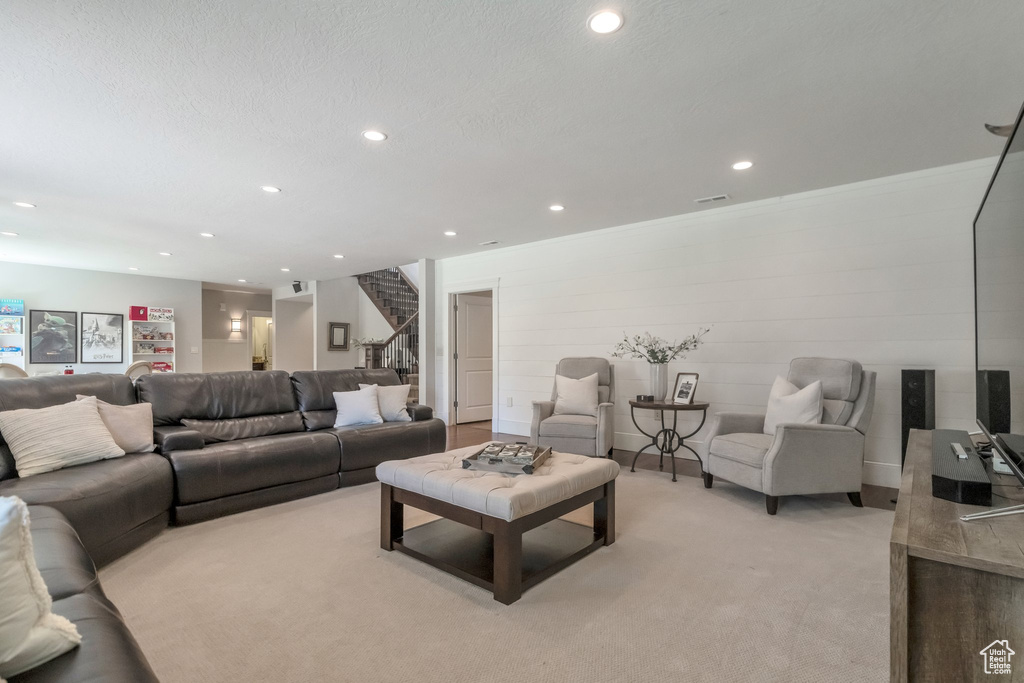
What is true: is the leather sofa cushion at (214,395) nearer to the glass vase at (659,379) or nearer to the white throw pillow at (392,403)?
the white throw pillow at (392,403)

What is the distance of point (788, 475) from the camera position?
318cm

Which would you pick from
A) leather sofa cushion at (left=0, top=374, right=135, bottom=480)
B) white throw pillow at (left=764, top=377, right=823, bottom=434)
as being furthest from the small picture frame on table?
leather sofa cushion at (left=0, top=374, right=135, bottom=480)

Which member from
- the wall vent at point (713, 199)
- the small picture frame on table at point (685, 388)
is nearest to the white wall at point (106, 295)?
the small picture frame on table at point (685, 388)

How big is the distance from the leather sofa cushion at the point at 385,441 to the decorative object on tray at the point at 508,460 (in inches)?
57.9

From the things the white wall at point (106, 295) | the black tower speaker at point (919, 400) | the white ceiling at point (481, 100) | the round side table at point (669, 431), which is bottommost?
the round side table at point (669, 431)

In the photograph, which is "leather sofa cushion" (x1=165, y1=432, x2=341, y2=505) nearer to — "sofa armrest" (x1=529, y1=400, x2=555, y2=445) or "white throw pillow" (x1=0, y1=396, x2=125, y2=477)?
"white throw pillow" (x1=0, y1=396, x2=125, y2=477)

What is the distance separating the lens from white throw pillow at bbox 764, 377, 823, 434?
11.3ft

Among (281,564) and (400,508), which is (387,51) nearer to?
(400,508)

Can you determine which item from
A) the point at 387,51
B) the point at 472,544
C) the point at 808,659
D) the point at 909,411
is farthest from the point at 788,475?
the point at 387,51

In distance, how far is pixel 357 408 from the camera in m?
→ 4.23

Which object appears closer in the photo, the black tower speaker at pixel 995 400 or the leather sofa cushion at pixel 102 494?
the black tower speaker at pixel 995 400

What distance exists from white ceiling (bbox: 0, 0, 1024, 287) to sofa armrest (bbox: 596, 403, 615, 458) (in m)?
1.83

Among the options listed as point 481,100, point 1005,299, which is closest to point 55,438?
point 481,100

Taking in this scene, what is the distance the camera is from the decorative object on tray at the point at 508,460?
8.25 ft
